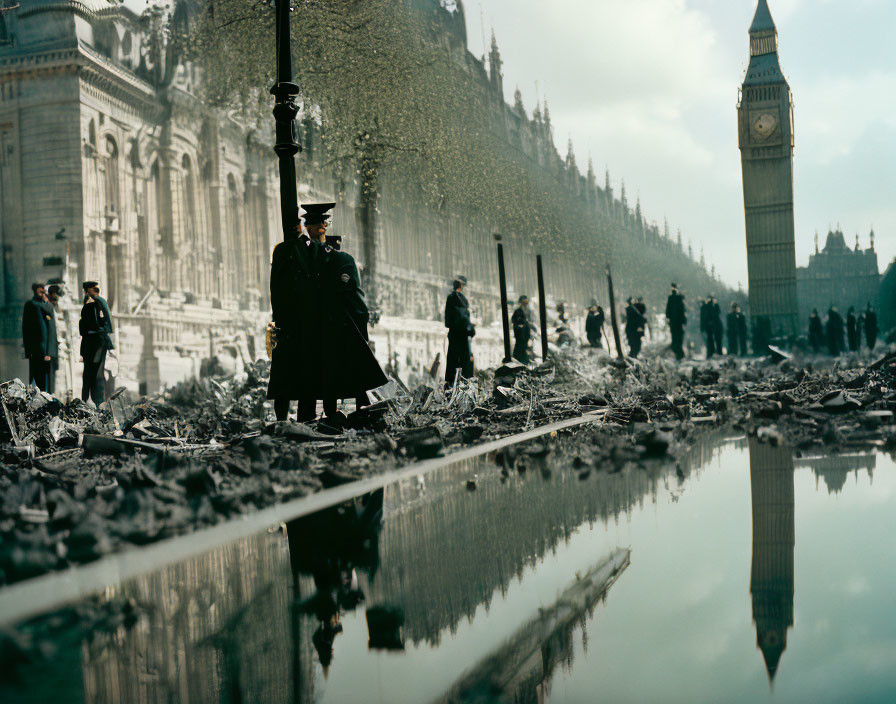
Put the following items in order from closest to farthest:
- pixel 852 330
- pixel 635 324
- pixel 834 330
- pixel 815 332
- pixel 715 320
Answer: pixel 635 324 → pixel 715 320 → pixel 834 330 → pixel 852 330 → pixel 815 332

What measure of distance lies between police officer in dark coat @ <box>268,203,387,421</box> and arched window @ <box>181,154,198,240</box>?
13.6 meters

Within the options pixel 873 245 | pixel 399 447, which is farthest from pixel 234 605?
pixel 873 245

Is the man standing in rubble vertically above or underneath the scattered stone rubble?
above

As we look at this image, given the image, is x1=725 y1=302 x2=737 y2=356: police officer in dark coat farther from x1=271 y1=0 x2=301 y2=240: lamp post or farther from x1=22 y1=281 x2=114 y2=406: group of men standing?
x1=271 y1=0 x2=301 y2=240: lamp post

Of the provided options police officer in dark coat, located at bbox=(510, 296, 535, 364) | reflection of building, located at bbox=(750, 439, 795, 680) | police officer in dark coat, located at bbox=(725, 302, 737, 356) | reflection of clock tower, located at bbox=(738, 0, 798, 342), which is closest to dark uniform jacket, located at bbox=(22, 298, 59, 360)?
reflection of building, located at bbox=(750, 439, 795, 680)

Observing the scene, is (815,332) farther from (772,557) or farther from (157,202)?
(772,557)

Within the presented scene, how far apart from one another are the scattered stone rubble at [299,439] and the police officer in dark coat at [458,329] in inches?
53.0

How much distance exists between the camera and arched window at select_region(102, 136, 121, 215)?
60.1ft

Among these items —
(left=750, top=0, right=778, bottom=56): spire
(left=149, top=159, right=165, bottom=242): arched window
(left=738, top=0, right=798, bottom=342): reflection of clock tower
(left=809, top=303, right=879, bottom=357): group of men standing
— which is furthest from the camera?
(left=750, top=0, right=778, bottom=56): spire

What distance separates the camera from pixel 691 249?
6594 inches

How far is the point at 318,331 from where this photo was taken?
27.9 ft

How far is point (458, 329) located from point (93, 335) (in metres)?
5.47

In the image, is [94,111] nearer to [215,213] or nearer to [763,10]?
[215,213]

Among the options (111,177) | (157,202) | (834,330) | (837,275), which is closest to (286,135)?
(111,177)
